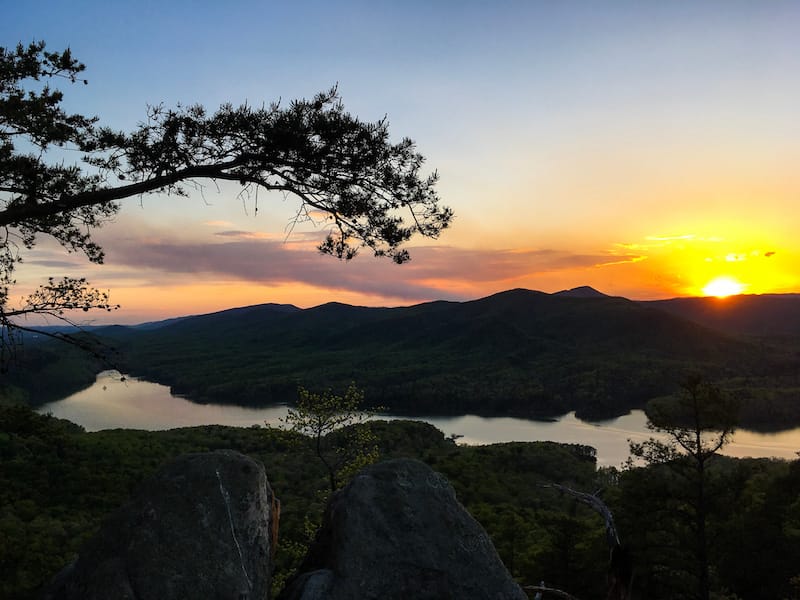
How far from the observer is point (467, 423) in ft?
518

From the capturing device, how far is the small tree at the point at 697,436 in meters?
23.7

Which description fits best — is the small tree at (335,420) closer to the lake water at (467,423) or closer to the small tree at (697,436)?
the small tree at (697,436)

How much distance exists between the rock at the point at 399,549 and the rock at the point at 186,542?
103cm

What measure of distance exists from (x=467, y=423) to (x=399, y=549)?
155527 mm

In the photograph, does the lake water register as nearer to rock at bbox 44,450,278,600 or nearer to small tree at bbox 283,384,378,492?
small tree at bbox 283,384,378,492

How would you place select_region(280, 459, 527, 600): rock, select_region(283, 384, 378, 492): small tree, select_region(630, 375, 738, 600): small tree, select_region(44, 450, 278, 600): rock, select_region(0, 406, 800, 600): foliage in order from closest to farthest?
select_region(44, 450, 278, 600): rock → select_region(280, 459, 527, 600): rock → select_region(283, 384, 378, 492): small tree → select_region(630, 375, 738, 600): small tree → select_region(0, 406, 800, 600): foliage

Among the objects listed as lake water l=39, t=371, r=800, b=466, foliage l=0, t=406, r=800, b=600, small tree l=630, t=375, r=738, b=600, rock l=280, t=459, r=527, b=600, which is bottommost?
lake water l=39, t=371, r=800, b=466

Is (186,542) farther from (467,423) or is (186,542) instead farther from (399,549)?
(467,423)

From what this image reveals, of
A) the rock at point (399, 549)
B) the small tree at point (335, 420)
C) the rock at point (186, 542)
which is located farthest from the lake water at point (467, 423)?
the rock at point (186, 542)

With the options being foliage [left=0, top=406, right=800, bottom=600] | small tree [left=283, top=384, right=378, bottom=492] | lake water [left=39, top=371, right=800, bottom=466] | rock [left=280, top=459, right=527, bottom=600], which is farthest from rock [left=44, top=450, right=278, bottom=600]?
lake water [left=39, top=371, right=800, bottom=466]

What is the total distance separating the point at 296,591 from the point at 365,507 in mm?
1550

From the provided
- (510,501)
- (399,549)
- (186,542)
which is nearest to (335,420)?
(399,549)

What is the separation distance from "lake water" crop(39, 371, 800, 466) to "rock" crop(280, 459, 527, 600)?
106m

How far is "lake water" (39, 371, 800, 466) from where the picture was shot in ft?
384
